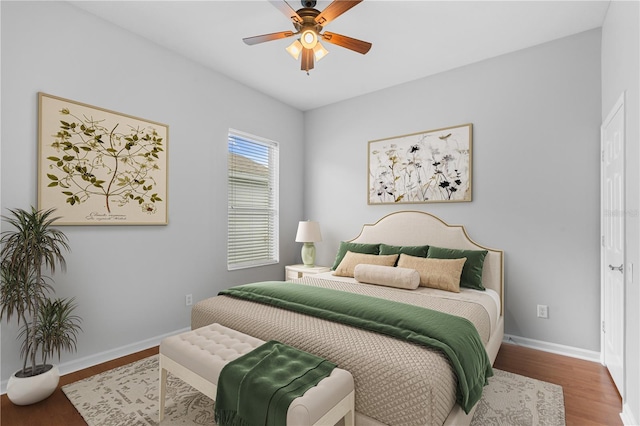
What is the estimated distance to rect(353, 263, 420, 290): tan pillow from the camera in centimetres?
287

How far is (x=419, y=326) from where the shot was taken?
5.86ft

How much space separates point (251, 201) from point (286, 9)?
8.08 ft

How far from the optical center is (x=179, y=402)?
211cm

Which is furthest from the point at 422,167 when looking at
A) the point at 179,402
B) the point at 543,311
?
the point at 179,402

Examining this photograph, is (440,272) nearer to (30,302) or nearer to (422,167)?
(422,167)

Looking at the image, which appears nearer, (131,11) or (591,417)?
(591,417)

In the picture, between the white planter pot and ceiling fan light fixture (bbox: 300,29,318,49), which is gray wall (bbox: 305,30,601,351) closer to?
ceiling fan light fixture (bbox: 300,29,318,49)

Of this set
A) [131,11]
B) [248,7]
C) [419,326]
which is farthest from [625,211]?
[131,11]

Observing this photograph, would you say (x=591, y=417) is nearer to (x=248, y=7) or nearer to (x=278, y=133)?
(x=248, y=7)

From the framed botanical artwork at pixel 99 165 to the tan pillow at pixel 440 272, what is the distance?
258 centimetres

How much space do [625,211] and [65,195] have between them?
4.08 meters

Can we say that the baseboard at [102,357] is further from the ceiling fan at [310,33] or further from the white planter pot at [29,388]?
the ceiling fan at [310,33]

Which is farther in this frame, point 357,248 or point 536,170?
point 357,248

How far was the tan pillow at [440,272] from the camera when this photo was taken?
9.52 feet
